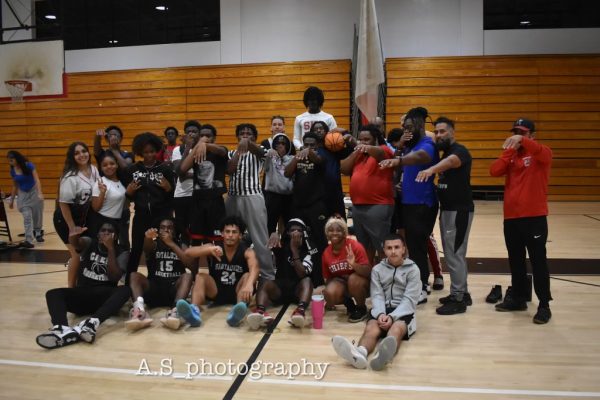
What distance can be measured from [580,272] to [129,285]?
16.1 ft

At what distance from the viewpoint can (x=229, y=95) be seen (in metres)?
Result: 13.9

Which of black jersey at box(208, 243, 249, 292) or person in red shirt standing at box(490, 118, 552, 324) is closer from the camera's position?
person in red shirt standing at box(490, 118, 552, 324)

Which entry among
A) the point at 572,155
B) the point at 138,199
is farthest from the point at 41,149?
the point at 572,155

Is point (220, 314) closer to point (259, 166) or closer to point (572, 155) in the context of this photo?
Answer: point (259, 166)

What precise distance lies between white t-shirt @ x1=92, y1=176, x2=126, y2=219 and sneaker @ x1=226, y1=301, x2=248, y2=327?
5.18 feet

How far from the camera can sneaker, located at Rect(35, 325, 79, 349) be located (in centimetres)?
359

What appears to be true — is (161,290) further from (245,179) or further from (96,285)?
(245,179)

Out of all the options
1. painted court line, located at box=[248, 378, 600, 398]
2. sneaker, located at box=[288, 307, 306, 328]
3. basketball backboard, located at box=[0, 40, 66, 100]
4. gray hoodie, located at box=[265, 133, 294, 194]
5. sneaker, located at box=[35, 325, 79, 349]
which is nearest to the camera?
painted court line, located at box=[248, 378, 600, 398]

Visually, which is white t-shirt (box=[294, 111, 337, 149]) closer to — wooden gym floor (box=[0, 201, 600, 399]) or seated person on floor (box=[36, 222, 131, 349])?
wooden gym floor (box=[0, 201, 600, 399])

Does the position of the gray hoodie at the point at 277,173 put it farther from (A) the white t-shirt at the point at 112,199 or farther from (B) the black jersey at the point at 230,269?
(A) the white t-shirt at the point at 112,199

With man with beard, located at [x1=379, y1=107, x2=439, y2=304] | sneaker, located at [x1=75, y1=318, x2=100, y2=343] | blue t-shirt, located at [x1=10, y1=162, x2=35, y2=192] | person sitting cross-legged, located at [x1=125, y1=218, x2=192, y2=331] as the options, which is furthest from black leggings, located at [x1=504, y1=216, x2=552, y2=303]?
blue t-shirt, located at [x1=10, y1=162, x2=35, y2=192]

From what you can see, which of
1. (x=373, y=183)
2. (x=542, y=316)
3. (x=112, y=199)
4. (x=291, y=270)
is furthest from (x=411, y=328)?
(x=112, y=199)

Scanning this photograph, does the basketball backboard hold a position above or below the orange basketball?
above

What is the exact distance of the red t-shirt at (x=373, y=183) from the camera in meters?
4.56
